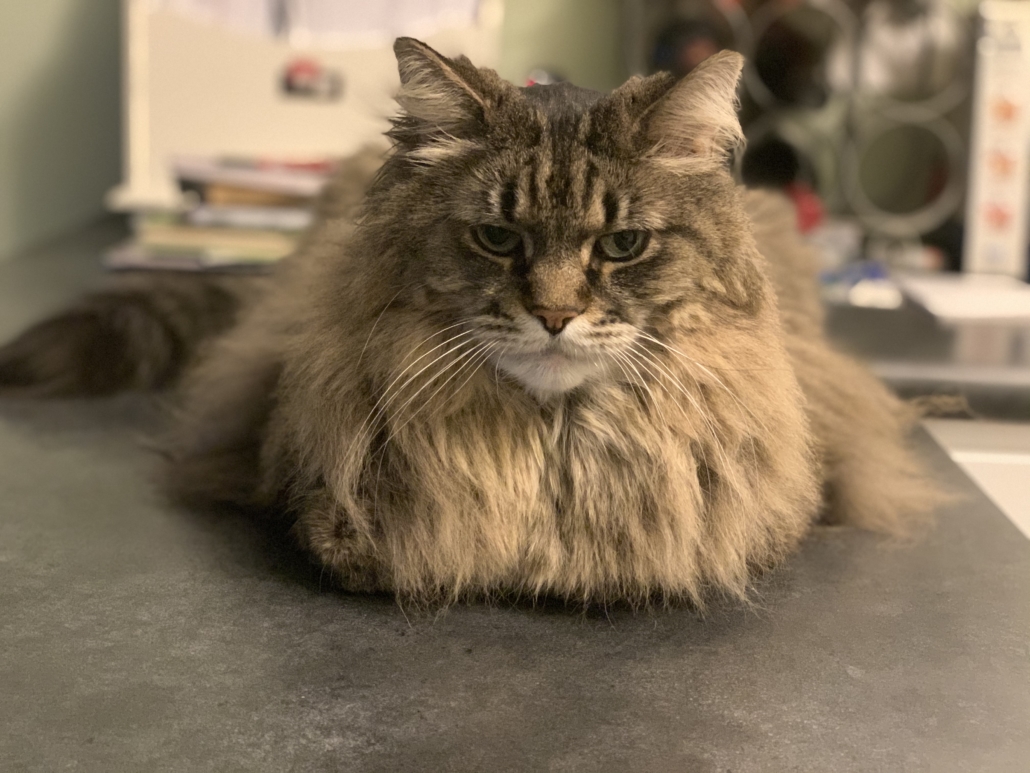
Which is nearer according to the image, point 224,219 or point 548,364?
point 548,364

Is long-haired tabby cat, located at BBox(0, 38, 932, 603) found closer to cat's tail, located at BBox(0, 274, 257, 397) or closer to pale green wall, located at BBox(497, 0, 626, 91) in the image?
cat's tail, located at BBox(0, 274, 257, 397)

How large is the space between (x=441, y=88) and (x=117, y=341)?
1.11 m

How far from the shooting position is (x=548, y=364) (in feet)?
4.00

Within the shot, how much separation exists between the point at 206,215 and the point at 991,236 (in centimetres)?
244

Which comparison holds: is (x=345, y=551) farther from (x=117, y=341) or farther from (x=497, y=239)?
(x=117, y=341)

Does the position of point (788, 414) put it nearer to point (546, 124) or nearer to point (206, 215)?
point (546, 124)

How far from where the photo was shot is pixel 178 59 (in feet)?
10.8

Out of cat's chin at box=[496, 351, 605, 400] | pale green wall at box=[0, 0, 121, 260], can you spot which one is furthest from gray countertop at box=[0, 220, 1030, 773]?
pale green wall at box=[0, 0, 121, 260]

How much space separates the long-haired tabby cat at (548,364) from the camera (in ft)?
4.01

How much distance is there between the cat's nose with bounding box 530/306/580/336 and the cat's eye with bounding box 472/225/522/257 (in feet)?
0.33

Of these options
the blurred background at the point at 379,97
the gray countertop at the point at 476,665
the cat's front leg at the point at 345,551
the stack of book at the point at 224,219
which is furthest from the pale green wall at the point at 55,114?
the cat's front leg at the point at 345,551

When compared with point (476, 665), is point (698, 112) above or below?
above

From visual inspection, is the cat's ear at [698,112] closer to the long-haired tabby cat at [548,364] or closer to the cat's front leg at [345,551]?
the long-haired tabby cat at [548,364]

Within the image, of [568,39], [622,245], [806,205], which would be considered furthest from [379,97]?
[622,245]
